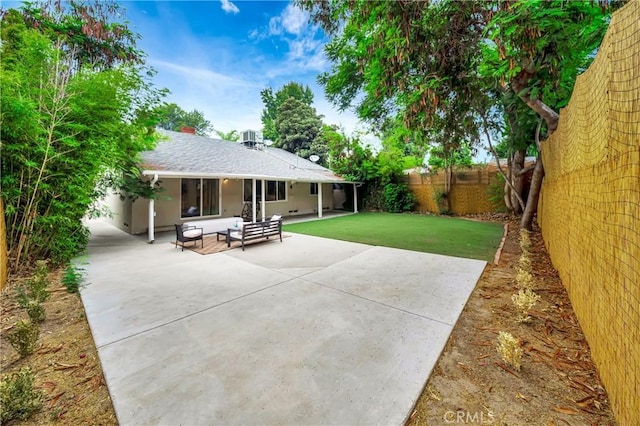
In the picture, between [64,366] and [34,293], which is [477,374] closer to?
[64,366]

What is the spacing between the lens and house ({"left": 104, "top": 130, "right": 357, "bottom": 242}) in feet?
32.0

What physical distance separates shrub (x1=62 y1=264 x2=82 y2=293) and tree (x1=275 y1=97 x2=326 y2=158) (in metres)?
24.2

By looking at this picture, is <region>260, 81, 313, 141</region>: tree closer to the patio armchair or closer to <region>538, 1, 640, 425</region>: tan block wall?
the patio armchair

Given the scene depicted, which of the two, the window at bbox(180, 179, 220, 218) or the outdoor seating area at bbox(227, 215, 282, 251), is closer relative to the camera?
the outdoor seating area at bbox(227, 215, 282, 251)

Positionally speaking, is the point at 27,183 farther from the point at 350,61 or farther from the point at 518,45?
the point at 350,61

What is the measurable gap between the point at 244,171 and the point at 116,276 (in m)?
7.36

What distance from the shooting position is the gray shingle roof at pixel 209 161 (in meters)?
9.40

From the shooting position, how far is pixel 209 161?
11539mm

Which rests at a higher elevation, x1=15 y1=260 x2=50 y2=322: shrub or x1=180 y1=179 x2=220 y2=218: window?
x1=180 y1=179 x2=220 y2=218: window

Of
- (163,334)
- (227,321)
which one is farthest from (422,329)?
(163,334)

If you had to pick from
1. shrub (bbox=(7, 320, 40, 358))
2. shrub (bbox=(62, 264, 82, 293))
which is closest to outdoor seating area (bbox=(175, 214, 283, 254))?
shrub (bbox=(62, 264, 82, 293))

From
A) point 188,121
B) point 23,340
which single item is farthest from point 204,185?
point 188,121

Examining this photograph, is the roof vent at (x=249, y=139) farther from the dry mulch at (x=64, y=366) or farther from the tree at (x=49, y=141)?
the dry mulch at (x=64, y=366)

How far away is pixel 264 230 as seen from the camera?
814 centimetres
